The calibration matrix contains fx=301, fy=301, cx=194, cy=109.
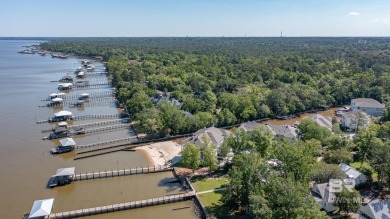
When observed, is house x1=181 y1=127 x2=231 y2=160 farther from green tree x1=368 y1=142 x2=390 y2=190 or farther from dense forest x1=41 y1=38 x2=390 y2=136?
green tree x1=368 y1=142 x2=390 y2=190

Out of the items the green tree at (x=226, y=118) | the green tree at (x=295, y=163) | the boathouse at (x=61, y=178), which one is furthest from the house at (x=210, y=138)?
the boathouse at (x=61, y=178)

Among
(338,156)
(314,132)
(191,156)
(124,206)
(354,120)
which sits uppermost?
(314,132)

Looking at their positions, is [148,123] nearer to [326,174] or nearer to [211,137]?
[211,137]

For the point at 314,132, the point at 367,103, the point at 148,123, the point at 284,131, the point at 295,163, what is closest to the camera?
the point at 295,163

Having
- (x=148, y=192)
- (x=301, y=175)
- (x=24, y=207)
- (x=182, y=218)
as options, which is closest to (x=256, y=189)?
(x=301, y=175)

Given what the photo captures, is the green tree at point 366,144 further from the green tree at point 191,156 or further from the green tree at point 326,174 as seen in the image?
the green tree at point 191,156

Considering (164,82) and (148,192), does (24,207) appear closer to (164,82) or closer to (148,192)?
(148,192)

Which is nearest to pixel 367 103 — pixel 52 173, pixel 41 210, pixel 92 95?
pixel 52 173
